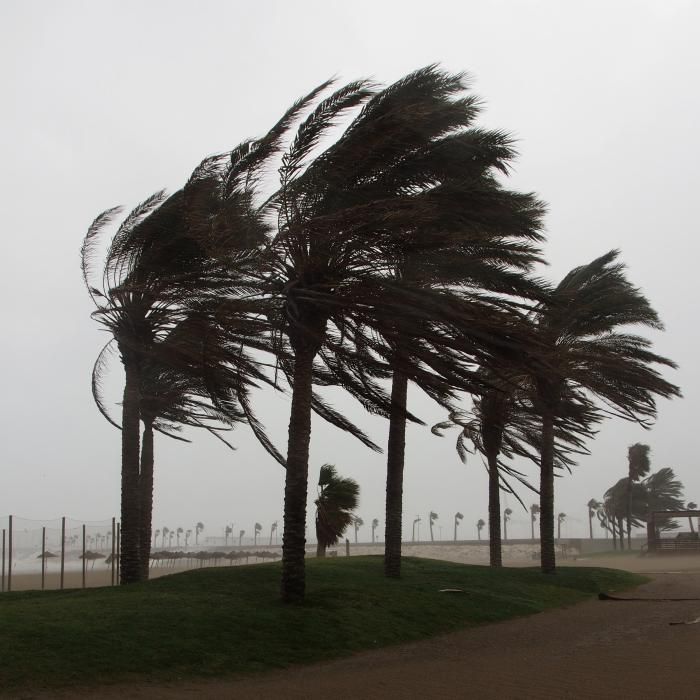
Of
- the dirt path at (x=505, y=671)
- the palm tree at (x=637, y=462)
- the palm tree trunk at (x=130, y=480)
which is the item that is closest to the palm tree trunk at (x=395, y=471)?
the dirt path at (x=505, y=671)

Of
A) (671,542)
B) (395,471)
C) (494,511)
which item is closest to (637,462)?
(671,542)

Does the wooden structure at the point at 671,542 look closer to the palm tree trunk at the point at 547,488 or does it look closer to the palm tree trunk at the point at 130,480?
the palm tree trunk at the point at 547,488

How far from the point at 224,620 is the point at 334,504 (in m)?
11.7

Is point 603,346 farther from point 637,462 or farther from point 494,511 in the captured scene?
point 637,462

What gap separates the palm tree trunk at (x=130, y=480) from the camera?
649 inches

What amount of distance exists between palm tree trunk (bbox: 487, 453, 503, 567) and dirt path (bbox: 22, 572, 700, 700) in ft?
34.0

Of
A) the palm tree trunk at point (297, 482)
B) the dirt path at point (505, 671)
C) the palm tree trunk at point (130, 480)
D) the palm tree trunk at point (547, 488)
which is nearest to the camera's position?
the dirt path at point (505, 671)

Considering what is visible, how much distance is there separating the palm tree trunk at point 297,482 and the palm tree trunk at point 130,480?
4.35 meters

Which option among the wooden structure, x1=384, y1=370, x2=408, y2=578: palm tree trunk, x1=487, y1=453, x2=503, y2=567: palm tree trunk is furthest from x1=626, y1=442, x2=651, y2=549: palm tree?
x1=384, y1=370, x2=408, y2=578: palm tree trunk

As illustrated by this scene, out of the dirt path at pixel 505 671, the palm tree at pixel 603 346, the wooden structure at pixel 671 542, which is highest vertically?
the palm tree at pixel 603 346

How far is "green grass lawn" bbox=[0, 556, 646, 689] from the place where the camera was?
30.2ft

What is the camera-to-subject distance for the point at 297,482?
13773 mm

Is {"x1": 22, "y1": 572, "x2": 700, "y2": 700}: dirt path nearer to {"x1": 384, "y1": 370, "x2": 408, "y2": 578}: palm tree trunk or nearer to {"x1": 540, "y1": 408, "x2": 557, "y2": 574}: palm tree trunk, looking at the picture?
{"x1": 384, "y1": 370, "x2": 408, "y2": 578}: palm tree trunk

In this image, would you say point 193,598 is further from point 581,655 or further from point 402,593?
point 581,655
